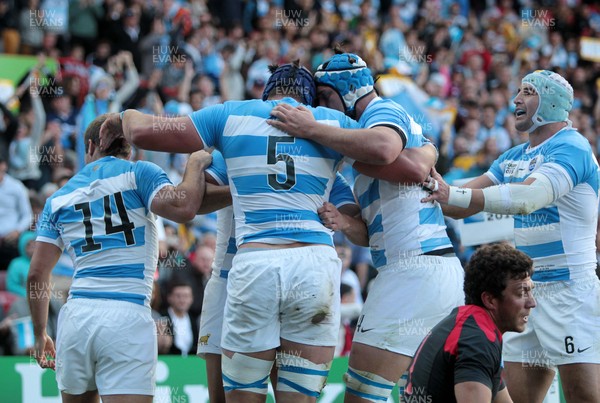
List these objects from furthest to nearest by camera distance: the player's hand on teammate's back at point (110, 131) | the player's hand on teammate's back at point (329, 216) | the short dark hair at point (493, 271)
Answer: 1. the player's hand on teammate's back at point (110, 131)
2. the player's hand on teammate's back at point (329, 216)
3. the short dark hair at point (493, 271)

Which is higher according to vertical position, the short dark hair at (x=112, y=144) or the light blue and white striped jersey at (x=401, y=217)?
the short dark hair at (x=112, y=144)

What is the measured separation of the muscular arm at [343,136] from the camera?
5.38 metres

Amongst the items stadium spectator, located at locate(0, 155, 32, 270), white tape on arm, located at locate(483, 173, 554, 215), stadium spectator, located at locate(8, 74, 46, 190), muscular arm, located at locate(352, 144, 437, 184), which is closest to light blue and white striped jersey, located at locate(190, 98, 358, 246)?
muscular arm, located at locate(352, 144, 437, 184)

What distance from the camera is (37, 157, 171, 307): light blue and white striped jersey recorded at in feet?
19.0

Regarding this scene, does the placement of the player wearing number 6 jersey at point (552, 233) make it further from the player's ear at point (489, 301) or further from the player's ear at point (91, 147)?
the player's ear at point (91, 147)

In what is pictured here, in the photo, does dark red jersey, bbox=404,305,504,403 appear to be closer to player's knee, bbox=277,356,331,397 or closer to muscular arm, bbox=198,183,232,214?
player's knee, bbox=277,356,331,397

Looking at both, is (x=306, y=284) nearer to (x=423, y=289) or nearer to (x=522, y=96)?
(x=423, y=289)

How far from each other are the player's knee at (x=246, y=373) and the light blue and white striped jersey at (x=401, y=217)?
3.78 ft

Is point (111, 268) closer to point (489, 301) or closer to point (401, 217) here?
point (401, 217)

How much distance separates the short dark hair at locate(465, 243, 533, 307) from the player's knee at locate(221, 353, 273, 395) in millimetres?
1262

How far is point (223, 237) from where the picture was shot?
648 cm

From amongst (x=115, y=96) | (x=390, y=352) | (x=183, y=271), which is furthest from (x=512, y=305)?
(x=115, y=96)

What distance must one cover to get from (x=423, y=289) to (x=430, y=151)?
0.89 meters

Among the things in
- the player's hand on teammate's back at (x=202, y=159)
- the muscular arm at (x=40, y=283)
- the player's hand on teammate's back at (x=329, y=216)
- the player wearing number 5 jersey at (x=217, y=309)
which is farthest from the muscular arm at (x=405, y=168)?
the muscular arm at (x=40, y=283)
